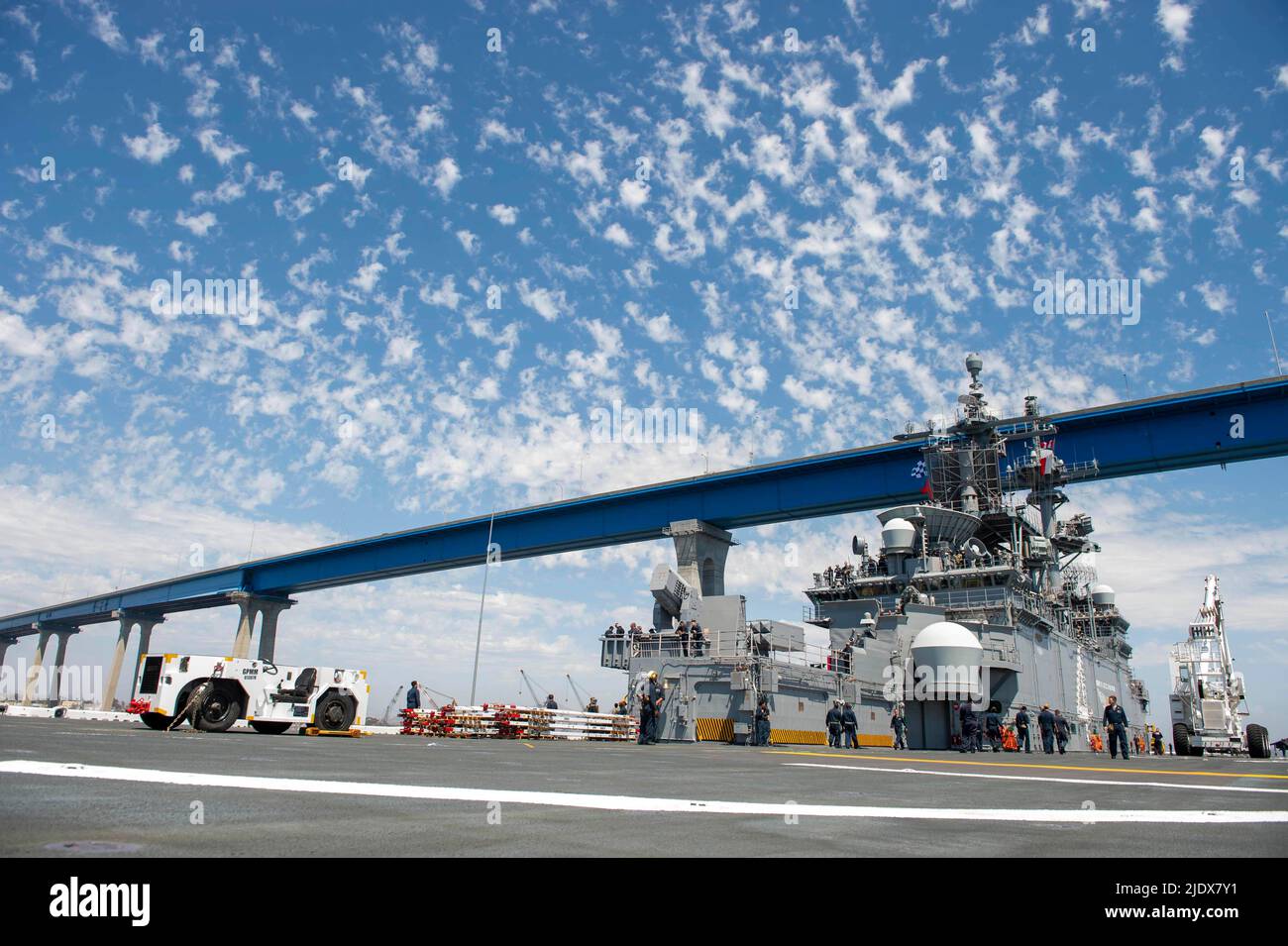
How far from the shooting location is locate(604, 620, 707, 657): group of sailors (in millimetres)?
31719

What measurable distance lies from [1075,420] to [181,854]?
1719 inches

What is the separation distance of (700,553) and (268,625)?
4820cm

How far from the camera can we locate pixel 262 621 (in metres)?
72.6

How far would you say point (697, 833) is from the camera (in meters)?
5.02

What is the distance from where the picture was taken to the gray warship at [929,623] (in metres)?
29.6

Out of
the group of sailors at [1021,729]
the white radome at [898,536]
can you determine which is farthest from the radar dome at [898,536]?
the group of sailors at [1021,729]

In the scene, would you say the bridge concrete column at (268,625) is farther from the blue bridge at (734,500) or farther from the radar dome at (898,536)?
the radar dome at (898,536)

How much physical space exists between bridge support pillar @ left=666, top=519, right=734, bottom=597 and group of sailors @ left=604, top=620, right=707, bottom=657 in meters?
12.8

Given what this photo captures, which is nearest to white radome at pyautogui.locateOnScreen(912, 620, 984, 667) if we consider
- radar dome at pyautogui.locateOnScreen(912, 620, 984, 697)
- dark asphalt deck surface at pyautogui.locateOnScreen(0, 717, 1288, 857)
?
radar dome at pyautogui.locateOnScreen(912, 620, 984, 697)

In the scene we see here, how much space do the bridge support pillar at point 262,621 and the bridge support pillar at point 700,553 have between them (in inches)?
1790

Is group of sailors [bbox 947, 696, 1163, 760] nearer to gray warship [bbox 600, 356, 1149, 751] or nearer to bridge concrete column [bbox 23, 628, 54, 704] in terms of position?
gray warship [bbox 600, 356, 1149, 751]

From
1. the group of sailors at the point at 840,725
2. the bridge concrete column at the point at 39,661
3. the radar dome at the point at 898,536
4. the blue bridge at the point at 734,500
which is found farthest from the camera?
the bridge concrete column at the point at 39,661

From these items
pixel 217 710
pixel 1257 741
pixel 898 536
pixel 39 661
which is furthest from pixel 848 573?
pixel 39 661
